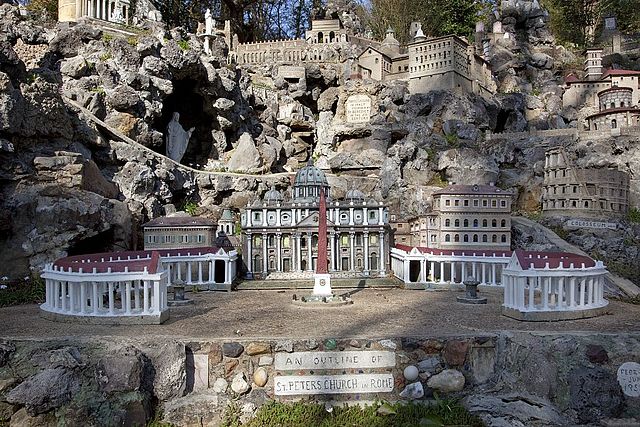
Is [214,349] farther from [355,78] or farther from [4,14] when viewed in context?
[355,78]

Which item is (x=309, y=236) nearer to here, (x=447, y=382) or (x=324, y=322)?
(x=324, y=322)

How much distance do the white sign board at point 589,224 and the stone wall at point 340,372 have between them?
3343 centimetres

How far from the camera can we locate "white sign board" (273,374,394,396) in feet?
62.3

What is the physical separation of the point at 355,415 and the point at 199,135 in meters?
52.9

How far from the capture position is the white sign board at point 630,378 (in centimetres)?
1867

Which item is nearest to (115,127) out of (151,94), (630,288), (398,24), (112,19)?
(151,94)

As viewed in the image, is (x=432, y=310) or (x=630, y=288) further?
(x=630, y=288)

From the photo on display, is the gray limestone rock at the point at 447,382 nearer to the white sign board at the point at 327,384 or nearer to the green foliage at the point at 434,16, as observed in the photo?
the white sign board at the point at 327,384

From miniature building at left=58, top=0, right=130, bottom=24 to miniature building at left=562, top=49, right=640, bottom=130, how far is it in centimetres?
6230

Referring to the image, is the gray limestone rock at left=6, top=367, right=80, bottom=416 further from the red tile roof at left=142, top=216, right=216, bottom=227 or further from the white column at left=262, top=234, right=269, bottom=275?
the white column at left=262, top=234, right=269, bottom=275

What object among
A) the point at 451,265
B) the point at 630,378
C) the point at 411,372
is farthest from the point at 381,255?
the point at 630,378

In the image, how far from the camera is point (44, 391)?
674 inches

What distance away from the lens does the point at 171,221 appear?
4331cm

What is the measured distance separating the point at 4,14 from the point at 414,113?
155ft
